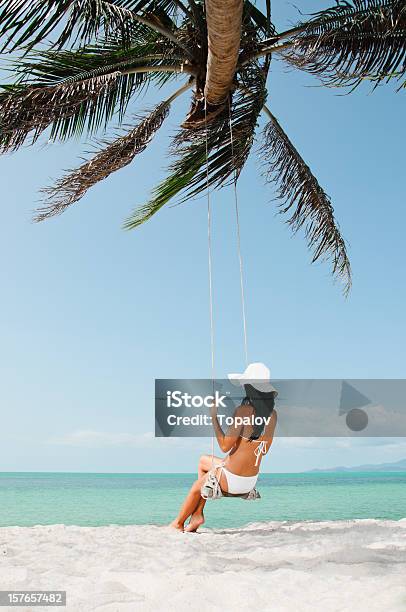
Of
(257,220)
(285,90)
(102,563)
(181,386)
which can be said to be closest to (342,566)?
(102,563)

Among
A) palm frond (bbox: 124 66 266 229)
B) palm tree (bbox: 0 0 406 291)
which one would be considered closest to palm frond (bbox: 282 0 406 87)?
palm tree (bbox: 0 0 406 291)

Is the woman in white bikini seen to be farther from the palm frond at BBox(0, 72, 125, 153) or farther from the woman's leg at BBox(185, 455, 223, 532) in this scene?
the palm frond at BBox(0, 72, 125, 153)

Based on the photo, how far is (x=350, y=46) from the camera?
4.36 m

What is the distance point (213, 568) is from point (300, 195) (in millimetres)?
3685

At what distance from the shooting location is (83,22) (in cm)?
363

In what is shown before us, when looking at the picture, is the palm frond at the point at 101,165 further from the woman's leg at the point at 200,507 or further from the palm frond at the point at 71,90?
the woman's leg at the point at 200,507

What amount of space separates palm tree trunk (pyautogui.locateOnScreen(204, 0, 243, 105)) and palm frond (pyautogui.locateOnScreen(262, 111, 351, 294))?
1.37 m

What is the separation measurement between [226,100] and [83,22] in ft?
4.07

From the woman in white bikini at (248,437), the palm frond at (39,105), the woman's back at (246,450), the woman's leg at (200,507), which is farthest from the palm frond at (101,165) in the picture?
the woman's leg at (200,507)

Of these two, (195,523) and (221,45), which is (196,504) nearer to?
(195,523)

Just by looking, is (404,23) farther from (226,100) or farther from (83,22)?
(83,22)

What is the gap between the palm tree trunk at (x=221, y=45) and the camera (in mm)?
3379

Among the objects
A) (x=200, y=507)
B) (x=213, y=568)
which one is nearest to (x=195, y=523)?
(x=200, y=507)

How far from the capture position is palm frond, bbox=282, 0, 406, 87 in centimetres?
423
